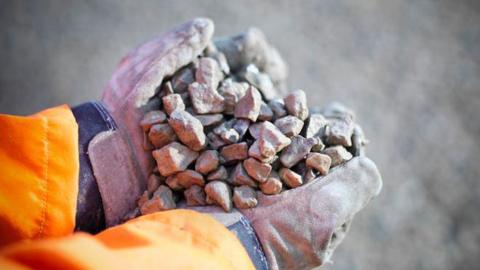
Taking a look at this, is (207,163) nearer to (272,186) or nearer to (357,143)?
(272,186)

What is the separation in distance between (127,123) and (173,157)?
10 centimetres

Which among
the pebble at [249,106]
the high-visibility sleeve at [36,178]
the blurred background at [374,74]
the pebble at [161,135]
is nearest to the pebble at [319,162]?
the pebble at [249,106]

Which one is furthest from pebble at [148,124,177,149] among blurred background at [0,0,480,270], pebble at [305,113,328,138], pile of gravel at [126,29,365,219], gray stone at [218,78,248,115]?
blurred background at [0,0,480,270]

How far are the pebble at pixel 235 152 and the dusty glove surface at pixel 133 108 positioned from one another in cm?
12

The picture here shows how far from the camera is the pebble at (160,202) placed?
733mm

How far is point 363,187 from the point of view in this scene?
0.75m

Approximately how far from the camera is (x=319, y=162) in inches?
29.2

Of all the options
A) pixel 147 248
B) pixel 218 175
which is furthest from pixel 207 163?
pixel 147 248

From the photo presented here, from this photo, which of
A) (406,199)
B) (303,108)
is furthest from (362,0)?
(303,108)

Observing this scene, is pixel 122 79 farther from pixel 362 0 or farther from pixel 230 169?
pixel 362 0

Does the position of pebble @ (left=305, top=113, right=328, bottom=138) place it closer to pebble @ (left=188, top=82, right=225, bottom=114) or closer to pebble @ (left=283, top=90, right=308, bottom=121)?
pebble @ (left=283, top=90, right=308, bottom=121)

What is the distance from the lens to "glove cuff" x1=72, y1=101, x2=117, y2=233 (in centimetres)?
72

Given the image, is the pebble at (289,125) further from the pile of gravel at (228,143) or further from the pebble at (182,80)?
the pebble at (182,80)

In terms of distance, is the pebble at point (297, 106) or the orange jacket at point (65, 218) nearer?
the orange jacket at point (65, 218)
